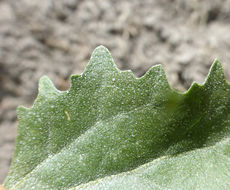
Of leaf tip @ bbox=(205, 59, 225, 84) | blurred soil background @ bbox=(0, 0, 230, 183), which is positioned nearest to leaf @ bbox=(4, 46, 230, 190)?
leaf tip @ bbox=(205, 59, 225, 84)

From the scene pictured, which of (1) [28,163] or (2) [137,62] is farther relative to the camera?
(2) [137,62]

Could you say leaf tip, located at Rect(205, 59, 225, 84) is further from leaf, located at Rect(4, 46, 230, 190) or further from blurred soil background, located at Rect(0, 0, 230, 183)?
blurred soil background, located at Rect(0, 0, 230, 183)

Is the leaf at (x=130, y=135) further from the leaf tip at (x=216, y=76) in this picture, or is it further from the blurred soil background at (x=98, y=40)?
the blurred soil background at (x=98, y=40)

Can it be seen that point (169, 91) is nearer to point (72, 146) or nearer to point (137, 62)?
point (72, 146)

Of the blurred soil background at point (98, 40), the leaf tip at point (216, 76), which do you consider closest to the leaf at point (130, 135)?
the leaf tip at point (216, 76)

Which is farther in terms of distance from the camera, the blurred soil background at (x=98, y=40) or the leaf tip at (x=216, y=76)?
the blurred soil background at (x=98, y=40)

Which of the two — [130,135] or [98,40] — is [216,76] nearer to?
[130,135]

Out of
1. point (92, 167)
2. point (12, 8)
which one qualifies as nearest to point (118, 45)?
point (12, 8)
